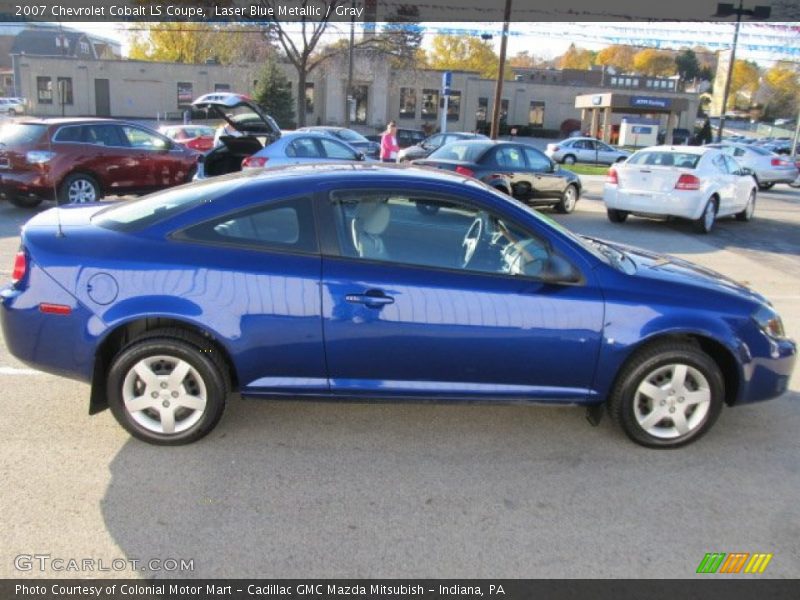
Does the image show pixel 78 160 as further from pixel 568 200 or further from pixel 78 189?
pixel 568 200

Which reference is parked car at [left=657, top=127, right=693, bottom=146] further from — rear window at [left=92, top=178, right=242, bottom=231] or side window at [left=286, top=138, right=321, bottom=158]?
rear window at [left=92, top=178, right=242, bottom=231]

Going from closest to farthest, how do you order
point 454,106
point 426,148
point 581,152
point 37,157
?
point 37,157
point 426,148
point 581,152
point 454,106

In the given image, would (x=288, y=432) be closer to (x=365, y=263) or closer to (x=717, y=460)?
(x=365, y=263)

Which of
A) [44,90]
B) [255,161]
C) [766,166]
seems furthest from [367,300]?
[44,90]

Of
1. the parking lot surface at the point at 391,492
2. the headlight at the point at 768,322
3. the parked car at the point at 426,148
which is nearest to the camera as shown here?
the parking lot surface at the point at 391,492

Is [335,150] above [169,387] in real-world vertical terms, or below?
above

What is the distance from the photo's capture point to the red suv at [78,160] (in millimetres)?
10750

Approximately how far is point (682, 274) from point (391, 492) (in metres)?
2.21

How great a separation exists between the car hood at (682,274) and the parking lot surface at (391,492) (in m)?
0.90

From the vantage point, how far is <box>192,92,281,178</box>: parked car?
1130 cm

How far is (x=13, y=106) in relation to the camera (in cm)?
5347

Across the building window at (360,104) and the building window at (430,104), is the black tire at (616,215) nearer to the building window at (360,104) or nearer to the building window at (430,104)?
Answer: the building window at (360,104)

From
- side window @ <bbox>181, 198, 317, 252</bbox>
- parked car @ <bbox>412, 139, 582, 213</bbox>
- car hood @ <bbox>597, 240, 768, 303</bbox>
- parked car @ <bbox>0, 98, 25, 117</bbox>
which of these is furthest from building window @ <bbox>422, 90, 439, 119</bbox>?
side window @ <bbox>181, 198, 317, 252</bbox>

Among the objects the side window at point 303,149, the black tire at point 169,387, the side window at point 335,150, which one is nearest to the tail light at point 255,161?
the side window at point 303,149
